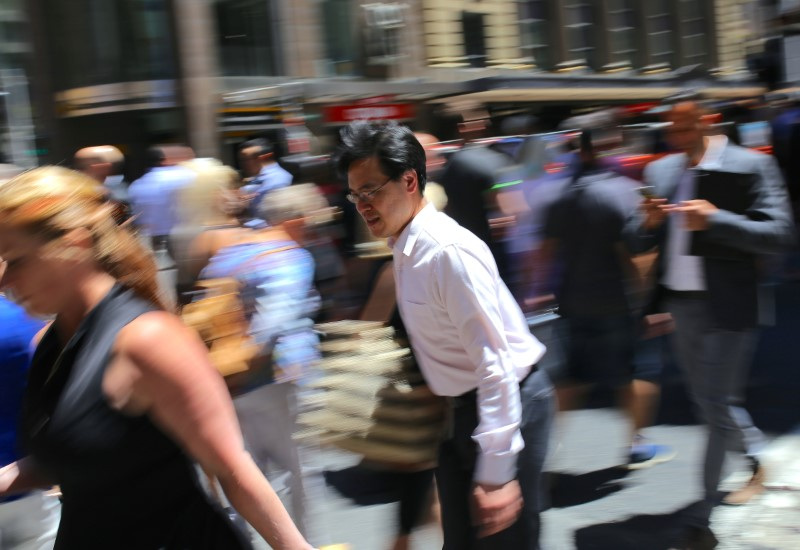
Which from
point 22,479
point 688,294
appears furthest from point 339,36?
point 22,479

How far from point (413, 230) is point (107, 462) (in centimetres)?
116

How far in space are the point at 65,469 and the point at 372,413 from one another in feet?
4.33

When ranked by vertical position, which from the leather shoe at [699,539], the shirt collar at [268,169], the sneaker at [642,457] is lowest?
the sneaker at [642,457]

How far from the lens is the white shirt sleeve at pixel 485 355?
2.68 meters

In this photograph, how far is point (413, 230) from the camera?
113 inches

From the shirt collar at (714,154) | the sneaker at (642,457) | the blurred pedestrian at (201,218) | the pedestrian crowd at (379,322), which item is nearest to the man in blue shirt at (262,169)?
the pedestrian crowd at (379,322)

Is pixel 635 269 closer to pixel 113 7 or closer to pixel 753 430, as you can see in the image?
pixel 753 430

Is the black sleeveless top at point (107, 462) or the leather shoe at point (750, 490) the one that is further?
the leather shoe at point (750, 490)

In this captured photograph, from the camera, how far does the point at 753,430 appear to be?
443 centimetres

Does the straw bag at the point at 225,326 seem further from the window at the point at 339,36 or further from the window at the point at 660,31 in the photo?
the window at the point at 660,31

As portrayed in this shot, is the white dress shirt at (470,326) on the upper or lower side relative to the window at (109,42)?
lower

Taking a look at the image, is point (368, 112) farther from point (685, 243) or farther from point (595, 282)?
point (685, 243)

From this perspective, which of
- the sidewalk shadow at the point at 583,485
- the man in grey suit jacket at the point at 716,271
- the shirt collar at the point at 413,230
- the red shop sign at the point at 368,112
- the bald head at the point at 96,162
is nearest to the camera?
the shirt collar at the point at 413,230

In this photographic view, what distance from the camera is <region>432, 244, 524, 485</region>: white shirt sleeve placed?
268 cm
